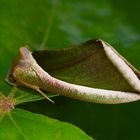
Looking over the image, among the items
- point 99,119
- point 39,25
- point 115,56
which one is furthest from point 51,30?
point 115,56

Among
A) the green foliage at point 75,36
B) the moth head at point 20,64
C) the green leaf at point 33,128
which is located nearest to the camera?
the green leaf at point 33,128

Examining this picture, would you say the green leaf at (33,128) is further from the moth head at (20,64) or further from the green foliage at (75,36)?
the moth head at (20,64)

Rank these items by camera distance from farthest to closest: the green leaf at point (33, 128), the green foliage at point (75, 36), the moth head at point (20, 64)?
the green foliage at point (75, 36) < the moth head at point (20, 64) < the green leaf at point (33, 128)

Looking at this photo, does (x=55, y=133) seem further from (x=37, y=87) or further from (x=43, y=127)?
(x=37, y=87)

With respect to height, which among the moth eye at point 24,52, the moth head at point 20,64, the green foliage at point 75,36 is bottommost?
the green foliage at point 75,36

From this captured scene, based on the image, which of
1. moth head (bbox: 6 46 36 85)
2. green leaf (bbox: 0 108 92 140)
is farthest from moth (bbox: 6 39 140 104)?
green leaf (bbox: 0 108 92 140)

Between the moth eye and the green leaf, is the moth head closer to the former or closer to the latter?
A: the moth eye

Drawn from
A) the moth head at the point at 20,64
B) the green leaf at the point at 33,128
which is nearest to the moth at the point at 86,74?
the moth head at the point at 20,64
